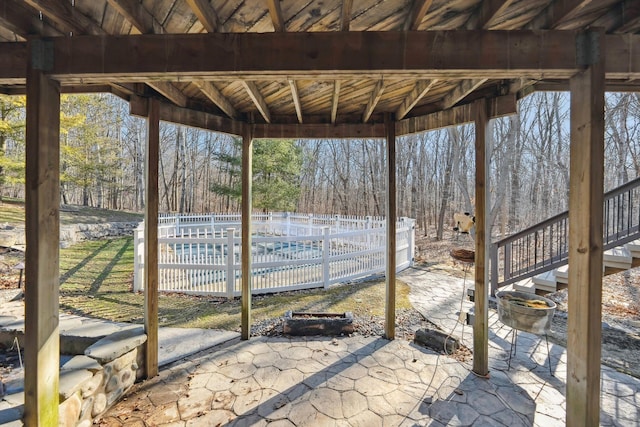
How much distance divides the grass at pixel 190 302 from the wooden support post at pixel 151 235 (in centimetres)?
121

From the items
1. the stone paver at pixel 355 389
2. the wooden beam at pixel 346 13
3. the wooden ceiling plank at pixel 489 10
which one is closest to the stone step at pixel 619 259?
the stone paver at pixel 355 389

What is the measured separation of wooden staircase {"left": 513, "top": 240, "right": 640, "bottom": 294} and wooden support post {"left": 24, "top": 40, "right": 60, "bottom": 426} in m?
5.42

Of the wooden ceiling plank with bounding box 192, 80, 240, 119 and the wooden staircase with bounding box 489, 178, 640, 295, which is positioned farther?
the wooden staircase with bounding box 489, 178, 640, 295

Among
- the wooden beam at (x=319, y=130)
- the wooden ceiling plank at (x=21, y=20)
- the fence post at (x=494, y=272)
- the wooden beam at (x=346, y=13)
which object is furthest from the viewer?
the fence post at (x=494, y=272)

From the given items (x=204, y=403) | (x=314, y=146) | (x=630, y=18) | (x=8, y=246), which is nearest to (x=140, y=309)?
(x=204, y=403)

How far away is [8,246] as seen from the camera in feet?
21.9

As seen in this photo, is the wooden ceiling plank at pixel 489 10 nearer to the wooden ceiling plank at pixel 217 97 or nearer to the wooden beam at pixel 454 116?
the wooden beam at pixel 454 116

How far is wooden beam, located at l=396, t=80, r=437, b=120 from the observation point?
2332mm

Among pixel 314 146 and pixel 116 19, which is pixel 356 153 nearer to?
pixel 314 146

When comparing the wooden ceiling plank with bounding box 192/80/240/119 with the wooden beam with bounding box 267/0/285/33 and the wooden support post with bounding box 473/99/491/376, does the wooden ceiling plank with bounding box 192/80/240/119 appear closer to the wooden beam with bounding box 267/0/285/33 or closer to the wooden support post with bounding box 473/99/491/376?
the wooden beam with bounding box 267/0/285/33

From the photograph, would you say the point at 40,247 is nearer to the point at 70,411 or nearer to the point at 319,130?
the point at 70,411

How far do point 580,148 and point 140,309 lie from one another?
5.60 metres

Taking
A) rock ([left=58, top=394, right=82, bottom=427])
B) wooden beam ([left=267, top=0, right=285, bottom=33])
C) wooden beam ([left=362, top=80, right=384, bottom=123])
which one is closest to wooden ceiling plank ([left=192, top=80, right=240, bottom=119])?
wooden beam ([left=267, top=0, right=285, bottom=33])

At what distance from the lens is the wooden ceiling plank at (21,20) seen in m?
1.57
